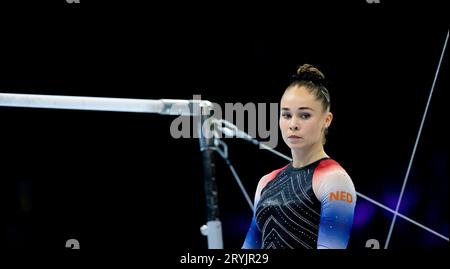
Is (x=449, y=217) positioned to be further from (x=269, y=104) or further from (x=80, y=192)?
(x=80, y=192)

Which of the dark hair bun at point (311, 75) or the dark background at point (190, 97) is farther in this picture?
the dark background at point (190, 97)

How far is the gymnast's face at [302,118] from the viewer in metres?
2.53

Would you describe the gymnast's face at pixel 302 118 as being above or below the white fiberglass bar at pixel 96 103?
below

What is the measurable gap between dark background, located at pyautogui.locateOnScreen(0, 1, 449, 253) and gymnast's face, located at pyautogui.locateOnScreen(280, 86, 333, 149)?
63 centimetres

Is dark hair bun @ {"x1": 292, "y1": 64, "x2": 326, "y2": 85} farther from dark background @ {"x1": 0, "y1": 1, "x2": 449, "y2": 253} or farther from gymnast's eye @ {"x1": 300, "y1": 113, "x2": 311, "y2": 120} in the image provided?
dark background @ {"x1": 0, "y1": 1, "x2": 449, "y2": 253}

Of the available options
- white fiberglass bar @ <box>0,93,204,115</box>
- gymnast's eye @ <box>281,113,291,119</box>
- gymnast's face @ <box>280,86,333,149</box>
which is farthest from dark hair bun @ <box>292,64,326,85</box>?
white fiberglass bar @ <box>0,93,204,115</box>

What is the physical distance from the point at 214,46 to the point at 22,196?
1.54 m

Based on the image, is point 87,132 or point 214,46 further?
point 87,132

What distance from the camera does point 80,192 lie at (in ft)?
12.3

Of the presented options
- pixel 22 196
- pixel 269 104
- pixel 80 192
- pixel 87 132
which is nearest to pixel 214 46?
pixel 269 104

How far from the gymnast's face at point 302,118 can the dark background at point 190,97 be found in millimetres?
633

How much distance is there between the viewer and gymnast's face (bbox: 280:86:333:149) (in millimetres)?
2531

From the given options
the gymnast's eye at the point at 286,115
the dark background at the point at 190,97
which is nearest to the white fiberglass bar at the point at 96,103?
the gymnast's eye at the point at 286,115

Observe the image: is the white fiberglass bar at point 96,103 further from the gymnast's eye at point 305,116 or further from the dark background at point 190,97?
the dark background at point 190,97
